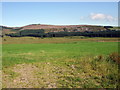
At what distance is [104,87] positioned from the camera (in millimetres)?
6496

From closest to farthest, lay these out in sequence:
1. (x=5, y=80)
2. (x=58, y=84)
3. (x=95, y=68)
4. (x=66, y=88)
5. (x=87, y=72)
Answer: (x=66, y=88)
(x=58, y=84)
(x=5, y=80)
(x=87, y=72)
(x=95, y=68)

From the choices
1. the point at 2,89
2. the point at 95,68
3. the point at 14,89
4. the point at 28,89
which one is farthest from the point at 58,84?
the point at 95,68

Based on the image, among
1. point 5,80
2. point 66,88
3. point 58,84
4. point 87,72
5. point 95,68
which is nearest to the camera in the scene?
point 66,88

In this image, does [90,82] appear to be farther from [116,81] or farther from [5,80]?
[5,80]

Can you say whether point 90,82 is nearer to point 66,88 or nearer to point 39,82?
point 66,88

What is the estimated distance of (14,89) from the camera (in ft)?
20.8

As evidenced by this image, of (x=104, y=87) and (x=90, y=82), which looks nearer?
(x=104, y=87)

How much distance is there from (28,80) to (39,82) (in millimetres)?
773

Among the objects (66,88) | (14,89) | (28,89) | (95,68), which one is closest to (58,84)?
(66,88)

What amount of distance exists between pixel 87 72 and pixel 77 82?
2.09 meters

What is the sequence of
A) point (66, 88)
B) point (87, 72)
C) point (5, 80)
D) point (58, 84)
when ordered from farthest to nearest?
point (87, 72) → point (5, 80) → point (58, 84) → point (66, 88)

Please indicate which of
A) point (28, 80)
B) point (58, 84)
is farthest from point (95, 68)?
point (28, 80)

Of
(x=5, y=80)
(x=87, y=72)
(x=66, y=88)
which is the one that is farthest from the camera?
(x=87, y=72)

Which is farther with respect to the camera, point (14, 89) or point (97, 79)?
point (97, 79)
